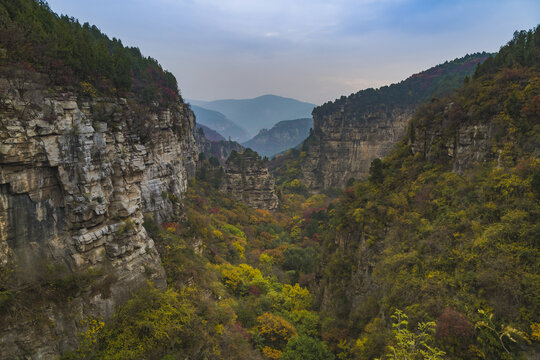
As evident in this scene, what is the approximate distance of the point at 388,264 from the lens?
719 inches

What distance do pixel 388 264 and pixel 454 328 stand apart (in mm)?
6620

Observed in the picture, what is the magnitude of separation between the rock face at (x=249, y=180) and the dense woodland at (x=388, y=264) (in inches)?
1263

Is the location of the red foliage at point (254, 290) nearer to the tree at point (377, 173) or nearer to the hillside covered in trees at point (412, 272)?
the hillside covered in trees at point (412, 272)

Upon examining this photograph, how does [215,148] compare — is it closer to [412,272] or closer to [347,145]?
[347,145]

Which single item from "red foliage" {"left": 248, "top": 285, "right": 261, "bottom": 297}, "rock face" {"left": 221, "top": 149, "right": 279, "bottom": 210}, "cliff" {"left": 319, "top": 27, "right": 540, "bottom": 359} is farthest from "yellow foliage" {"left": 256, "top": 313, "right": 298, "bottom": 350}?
"rock face" {"left": 221, "top": 149, "right": 279, "bottom": 210}

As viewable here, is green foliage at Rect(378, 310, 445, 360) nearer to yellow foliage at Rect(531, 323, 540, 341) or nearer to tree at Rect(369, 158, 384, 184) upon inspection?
yellow foliage at Rect(531, 323, 540, 341)

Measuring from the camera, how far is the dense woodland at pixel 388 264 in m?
12.2

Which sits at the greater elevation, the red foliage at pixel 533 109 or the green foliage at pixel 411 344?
the red foliage at pixel 533 109

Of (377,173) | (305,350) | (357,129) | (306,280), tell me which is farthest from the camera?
(357,129)

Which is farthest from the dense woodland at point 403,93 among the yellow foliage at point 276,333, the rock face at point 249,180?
the yellow foliage at point 276,333

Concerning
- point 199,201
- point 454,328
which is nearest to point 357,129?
point 199,201

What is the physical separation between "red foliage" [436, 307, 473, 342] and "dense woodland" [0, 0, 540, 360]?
0.05 m

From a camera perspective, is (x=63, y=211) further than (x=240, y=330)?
No

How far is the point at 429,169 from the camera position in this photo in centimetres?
2481
